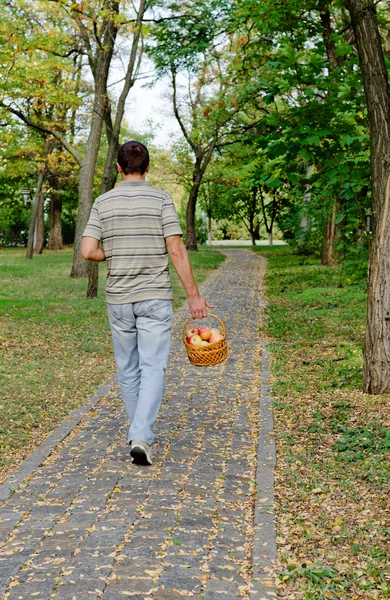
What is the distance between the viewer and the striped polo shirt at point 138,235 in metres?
5.20

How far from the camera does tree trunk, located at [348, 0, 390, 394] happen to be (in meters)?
7.07

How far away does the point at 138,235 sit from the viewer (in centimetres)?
521

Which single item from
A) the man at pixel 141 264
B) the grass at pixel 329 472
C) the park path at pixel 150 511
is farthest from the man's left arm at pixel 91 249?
the grass at pixel 329 472

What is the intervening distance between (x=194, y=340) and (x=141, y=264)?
1.10 meters

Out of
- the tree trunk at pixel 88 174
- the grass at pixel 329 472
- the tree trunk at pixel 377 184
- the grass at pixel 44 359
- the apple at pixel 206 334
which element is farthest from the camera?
the tree trunk at pixel 88 174

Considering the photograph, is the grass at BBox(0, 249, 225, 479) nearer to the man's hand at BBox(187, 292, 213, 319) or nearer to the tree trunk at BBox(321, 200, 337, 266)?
the man's hand at BBox(187, 292, 213, 319)

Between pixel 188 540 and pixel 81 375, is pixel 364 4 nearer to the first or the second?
pixel 81 375

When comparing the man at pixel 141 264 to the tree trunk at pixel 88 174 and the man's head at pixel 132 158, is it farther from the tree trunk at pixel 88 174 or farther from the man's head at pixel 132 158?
the tree trunk at pixel 88 174

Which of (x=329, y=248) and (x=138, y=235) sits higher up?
(x=138, y=235)

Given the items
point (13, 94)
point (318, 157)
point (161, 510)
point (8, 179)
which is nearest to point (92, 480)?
point (161, 510)

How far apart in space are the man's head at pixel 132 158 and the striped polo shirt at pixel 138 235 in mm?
104

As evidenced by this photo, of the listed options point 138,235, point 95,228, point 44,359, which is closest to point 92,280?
point 44,359

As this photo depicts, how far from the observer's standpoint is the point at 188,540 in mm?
4098

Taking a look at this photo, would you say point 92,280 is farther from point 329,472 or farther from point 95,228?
point 329,472
